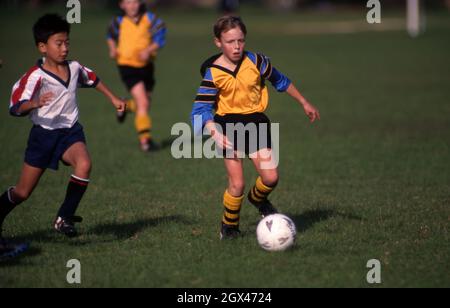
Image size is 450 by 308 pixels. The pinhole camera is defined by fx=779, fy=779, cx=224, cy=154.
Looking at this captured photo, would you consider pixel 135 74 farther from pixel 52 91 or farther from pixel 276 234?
pixel 276 234

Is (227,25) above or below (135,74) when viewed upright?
below

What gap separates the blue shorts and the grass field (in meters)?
0.76

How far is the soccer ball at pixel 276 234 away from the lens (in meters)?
6.49

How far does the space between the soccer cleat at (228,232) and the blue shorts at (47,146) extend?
5.08 ft

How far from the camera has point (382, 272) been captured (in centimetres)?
598

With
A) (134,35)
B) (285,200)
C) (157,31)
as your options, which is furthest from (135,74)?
(285,200)

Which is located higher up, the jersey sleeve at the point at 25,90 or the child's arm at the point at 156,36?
the child's arm at the point at 156,36

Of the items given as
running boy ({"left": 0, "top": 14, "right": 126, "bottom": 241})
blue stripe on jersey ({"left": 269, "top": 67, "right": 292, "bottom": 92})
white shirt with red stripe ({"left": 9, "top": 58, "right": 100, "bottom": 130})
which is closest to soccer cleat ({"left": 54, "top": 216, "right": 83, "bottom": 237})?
running boy ({"left": 0, "top": 14, "right": 126, "bottom": 241})

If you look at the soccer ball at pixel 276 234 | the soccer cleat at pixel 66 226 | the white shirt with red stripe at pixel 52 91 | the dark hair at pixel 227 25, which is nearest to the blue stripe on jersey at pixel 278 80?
the dark hair at pixel 227 25

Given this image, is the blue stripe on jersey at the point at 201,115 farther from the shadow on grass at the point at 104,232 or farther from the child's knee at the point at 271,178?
the shadow on grass at the point at 104,232

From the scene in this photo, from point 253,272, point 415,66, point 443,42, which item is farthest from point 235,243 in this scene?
point 443,42

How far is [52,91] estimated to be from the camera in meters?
6.70

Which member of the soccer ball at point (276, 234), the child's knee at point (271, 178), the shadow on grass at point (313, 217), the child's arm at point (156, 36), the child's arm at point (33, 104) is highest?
the child's arm at point (156, 36)

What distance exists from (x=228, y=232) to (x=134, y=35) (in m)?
6.20
